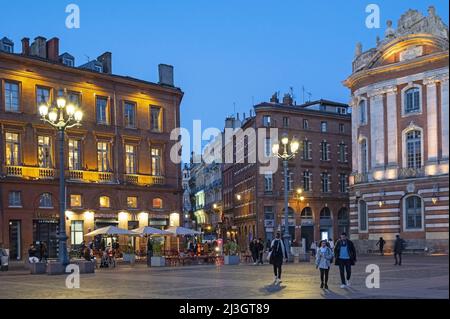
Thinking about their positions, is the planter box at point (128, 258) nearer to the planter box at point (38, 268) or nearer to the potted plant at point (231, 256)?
the potted plant at point (231, 256)

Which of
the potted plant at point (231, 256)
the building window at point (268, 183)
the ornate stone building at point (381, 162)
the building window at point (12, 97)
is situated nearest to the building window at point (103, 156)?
the building window at point (12, 97)

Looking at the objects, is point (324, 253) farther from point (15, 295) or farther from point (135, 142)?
point (135, 142)

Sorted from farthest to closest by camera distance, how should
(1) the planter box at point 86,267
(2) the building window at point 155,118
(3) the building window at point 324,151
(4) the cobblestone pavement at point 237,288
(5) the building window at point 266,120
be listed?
(3) the building window at point 324,151 < (5) the building window at point 266,120 < (2) the building window at point 155,118 < (1) the planter box at point 86,267 < (4) the cobblestone pavement at point 237,288

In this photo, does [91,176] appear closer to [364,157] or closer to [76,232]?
[76,232]

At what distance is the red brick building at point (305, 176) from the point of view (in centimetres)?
8256

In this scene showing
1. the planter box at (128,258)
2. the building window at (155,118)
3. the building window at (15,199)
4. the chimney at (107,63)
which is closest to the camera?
the planter box at (128,258)

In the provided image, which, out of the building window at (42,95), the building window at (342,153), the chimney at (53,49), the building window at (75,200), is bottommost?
the building window at (75,200)

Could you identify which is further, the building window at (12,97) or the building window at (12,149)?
the building window at (12,97)

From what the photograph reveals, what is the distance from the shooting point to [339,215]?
87.2m

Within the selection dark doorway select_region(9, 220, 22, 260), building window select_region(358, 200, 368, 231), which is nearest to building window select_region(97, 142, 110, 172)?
dark doorway select_region(9, 220, 22, 260)

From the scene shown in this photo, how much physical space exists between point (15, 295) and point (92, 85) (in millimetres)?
37374

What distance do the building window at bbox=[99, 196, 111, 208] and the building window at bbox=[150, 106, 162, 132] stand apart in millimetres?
8130

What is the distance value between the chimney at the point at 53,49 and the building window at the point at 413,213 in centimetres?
3103
